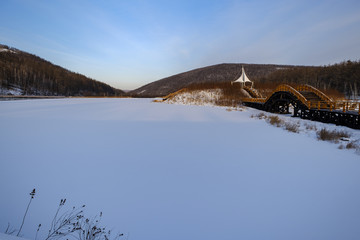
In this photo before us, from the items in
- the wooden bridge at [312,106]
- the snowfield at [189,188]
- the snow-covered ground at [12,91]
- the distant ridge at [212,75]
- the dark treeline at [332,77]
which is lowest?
the snowfield at [189,188]

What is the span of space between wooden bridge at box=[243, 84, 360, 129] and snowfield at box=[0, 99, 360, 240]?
25.3ft

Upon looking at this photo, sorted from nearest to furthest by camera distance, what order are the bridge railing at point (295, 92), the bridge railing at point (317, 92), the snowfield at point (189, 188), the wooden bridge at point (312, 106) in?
the snowfield at point (189, 188), the wooden bridge at point (312, 106), the bridge railing at point (295, 92), the bridge railing at point (317, 92)

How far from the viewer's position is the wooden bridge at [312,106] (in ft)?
40.7

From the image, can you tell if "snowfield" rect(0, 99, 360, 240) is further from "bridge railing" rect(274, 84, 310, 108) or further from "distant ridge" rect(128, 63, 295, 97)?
"distant ridge" rect(128, 63, 295, 97)

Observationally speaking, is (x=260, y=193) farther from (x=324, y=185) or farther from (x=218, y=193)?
(x=324, y=185)

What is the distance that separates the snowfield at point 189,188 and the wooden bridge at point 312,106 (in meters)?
7.71

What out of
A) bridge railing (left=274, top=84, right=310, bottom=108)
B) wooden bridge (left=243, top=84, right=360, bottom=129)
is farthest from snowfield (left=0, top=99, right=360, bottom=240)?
bridge railing (left=274, top=84, right=310, bottom=108)

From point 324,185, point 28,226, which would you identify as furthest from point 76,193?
point 324,185

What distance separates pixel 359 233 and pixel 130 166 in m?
4.79

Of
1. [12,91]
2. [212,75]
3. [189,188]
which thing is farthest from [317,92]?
[12,91]

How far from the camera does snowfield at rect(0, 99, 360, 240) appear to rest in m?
2.81

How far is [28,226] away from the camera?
278 cm

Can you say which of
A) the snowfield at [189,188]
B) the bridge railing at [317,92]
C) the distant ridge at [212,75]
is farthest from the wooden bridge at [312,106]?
the distant ridge at [212,75]

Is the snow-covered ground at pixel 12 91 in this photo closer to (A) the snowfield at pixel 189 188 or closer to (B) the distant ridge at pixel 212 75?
(B) the distant ridge at pixel 212 75
